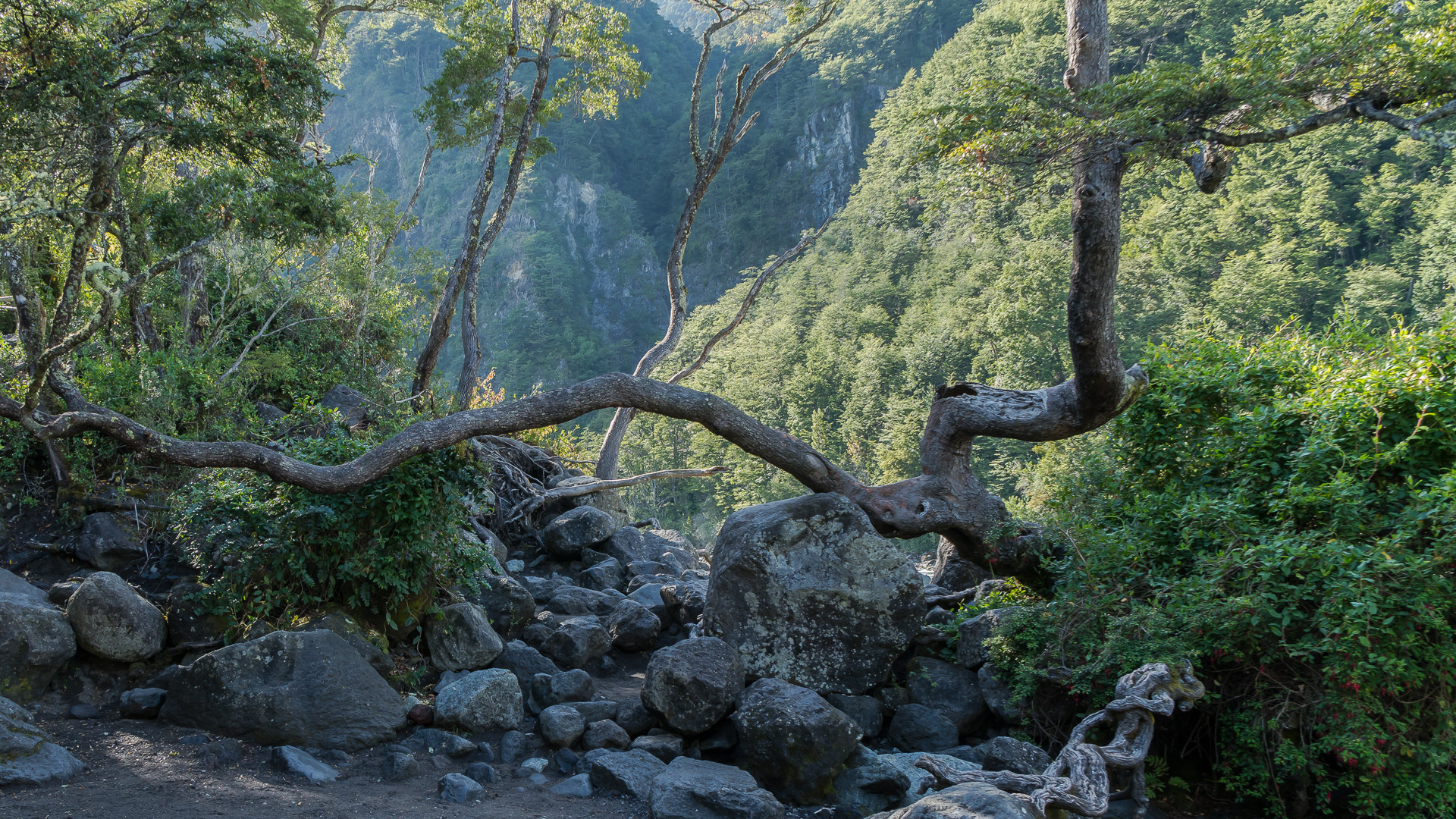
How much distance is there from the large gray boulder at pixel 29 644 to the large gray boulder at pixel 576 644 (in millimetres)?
3188

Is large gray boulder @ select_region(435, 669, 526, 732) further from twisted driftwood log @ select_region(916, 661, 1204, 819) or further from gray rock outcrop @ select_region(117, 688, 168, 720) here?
twisted driftwood log @ select_region(916, 661, 1204, 819)

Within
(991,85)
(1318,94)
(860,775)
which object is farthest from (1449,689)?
(991,85)

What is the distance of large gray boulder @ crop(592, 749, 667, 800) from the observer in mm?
4793

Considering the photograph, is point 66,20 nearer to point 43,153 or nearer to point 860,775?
point 43,153

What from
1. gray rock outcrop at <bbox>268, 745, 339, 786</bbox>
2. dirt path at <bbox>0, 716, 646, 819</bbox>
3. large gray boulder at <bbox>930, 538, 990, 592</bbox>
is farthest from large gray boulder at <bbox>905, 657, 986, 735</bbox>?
gray rock outcrop at <bbox>268, 745, 339, 786</bbox>

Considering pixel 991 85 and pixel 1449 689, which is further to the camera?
pixel 991 85

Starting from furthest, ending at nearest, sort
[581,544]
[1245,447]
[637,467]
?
[637,467], [581,544], [1245,447]

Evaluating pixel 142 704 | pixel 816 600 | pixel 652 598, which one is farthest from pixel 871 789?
pixel 142 704

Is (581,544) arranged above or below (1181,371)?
below

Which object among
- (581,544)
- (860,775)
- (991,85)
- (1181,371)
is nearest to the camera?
(860,775)

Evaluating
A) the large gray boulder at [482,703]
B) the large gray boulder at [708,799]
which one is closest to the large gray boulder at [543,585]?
the large gray boulder at [482,703]

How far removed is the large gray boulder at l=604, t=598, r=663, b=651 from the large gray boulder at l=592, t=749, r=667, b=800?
7.44ft

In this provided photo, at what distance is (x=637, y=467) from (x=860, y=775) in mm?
40903

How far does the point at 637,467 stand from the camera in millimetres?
45406
